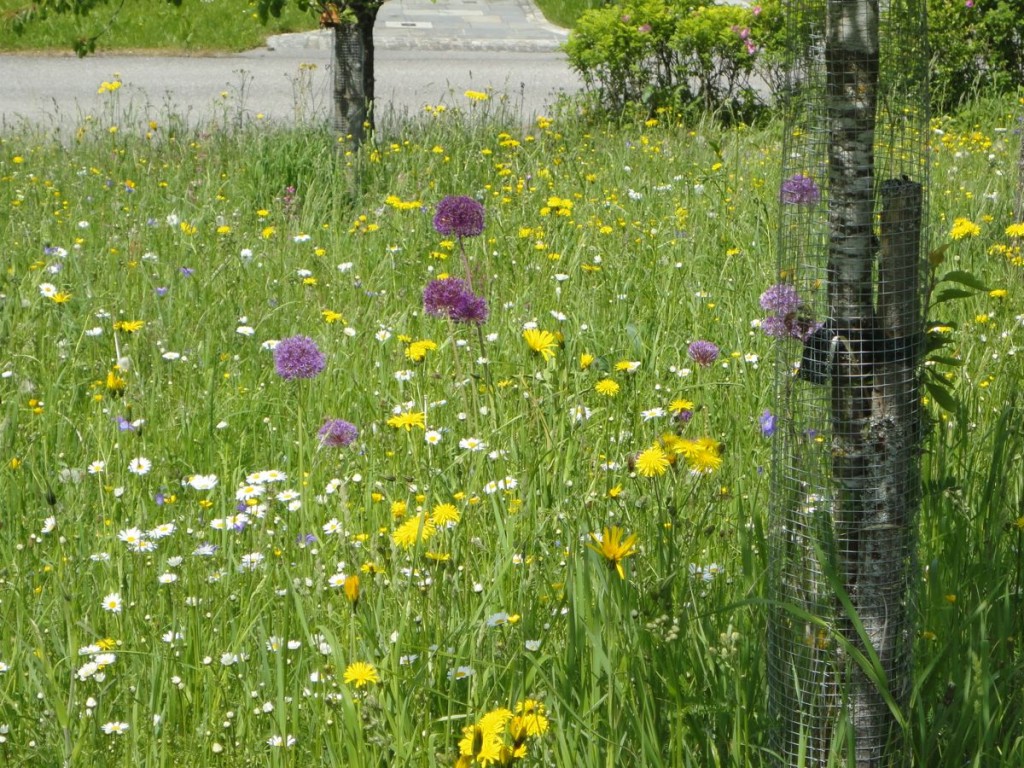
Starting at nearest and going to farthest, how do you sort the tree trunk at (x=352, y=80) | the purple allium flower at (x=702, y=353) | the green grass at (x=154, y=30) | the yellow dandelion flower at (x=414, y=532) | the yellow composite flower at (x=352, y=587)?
1. the yellow composite flower at (x=352, y=587)
2. the yellow dandelion flower at (x=414, y=532)
3. the purple allium flower at (x=702, y=353)
4. the tree trunk at (x=352, y=80)
5. the green grass at (x=154, y=30)

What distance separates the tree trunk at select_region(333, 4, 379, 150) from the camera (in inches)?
261

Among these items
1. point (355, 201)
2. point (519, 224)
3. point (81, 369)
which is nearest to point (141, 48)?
point (355, 201)

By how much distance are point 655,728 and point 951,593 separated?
752 mm

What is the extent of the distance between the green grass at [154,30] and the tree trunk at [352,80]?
6928 millimetres

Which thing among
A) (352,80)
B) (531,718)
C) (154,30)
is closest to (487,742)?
(531,718)

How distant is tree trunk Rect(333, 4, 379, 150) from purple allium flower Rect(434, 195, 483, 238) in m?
3.48

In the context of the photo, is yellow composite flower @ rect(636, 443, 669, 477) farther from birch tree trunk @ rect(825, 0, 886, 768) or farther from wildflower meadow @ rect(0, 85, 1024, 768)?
birch tree trunk @ rect(825, 0, 886, 768)

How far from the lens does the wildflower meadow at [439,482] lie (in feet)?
6.37

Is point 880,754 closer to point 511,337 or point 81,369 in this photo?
point 511,337

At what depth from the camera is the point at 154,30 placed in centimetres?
1411

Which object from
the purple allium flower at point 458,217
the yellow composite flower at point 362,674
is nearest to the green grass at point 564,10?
the purple allium flower at point 458,217

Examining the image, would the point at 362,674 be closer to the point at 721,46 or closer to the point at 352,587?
the point at 352,587

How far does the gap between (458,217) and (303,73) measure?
667 centimetres

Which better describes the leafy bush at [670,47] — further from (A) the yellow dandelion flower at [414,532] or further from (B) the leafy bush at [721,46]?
(A) the yellow dandelion flower at [414,532]
